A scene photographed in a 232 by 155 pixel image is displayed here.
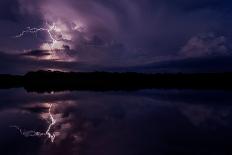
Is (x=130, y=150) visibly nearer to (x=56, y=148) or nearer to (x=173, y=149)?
(x=173, y=149)

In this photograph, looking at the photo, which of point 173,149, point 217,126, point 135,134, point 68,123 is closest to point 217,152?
point 173,149

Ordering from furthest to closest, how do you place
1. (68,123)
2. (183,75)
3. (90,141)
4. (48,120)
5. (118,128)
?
(183,75) → (48,120) → (68,123) → (118,128) → (90,141)

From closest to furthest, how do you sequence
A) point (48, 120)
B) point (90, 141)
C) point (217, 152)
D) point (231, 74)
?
point (217, 152), point (90, 141), point (48, 120), point (231, 74)

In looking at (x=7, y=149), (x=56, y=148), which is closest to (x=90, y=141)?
(x=56, y=148)

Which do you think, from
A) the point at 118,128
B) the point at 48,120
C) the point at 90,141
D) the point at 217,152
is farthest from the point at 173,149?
the point at 48,120

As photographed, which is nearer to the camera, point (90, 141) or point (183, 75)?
point (90, 141)

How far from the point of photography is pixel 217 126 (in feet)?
59.0

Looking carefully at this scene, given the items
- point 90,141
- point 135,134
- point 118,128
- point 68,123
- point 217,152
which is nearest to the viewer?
point 217,152

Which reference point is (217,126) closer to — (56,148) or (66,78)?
(56,148)

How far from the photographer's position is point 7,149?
497 inches

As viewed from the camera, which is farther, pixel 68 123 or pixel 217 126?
pixel 68 123

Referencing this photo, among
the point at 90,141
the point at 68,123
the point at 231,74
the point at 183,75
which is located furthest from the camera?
the point at 183,75

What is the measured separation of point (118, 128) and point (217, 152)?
637cm

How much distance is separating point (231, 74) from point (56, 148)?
329 ft
